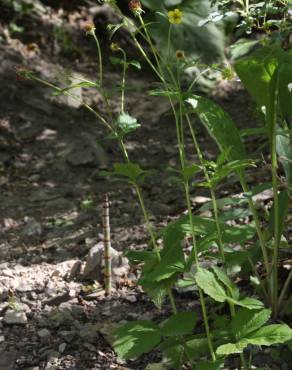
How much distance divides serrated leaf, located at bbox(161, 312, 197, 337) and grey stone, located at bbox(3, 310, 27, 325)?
802 mm

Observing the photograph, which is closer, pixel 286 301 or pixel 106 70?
pixel 286 301

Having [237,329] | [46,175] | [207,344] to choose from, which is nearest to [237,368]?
[207,344]

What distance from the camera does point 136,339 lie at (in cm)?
199

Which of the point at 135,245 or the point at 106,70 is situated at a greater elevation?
the point at 106,70

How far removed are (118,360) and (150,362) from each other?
11 cm

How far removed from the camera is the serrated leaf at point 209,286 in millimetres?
1802

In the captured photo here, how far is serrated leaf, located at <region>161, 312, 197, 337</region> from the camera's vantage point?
1.96 metres

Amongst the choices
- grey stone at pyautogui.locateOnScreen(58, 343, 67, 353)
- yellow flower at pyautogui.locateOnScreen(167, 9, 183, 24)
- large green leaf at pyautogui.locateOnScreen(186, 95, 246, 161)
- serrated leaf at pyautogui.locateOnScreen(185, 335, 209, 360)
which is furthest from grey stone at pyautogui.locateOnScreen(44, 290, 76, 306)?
yellow flower at pyautogui.locateOnScreen(167, 9, 183, 24)

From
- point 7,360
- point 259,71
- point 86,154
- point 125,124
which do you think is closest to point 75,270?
point 7,360

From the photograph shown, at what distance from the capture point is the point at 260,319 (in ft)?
6.03

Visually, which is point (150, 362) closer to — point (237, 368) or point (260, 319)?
point (237, 368)

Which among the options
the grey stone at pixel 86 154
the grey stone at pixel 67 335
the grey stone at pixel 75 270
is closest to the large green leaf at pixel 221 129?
the grey stone at pixel 67 335

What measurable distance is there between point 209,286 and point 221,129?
2.04ft

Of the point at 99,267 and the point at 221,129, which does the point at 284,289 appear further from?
the point at 99,267
